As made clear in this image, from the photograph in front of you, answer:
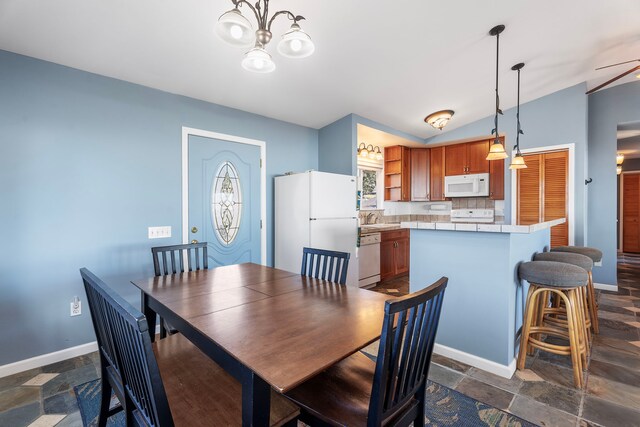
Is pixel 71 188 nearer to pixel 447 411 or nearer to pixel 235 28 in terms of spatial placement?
pixel 235 28

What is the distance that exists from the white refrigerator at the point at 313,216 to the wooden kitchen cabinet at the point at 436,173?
2226mm

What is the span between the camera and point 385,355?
2.94 feet

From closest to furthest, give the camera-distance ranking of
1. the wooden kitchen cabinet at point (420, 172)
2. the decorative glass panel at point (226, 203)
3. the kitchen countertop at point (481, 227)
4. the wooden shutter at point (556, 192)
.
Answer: the kitchen countertop at point (481, 227)
the decorative glass panel at point (226, 203)
the wooden shutter at point (556, 192)
the wooden kitchen cabinet at point (420, 172)

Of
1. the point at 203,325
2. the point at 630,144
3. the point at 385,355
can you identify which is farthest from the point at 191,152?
the point at 630,144

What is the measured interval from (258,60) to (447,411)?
2267 mm

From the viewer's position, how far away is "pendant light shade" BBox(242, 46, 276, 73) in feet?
5.02

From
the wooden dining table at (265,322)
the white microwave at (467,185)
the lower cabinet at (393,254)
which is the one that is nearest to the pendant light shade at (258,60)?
the wooden dining table at (265,322)

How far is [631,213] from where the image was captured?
275 inches

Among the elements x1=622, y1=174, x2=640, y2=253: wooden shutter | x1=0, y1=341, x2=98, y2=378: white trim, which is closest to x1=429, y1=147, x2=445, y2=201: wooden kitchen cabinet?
x1=0, y1=341, x2=98, y2=378: white trim

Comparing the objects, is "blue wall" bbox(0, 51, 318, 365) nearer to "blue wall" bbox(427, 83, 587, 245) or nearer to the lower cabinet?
the lower cabinet

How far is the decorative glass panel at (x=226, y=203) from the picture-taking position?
3125mm

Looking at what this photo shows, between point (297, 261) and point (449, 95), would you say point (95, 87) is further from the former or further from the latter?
point (449, 95)

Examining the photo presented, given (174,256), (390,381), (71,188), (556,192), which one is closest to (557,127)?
(556,192)

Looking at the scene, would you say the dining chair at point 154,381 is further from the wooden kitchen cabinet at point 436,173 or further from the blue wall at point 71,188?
the wooden kitchen cabinet at point 436,173
